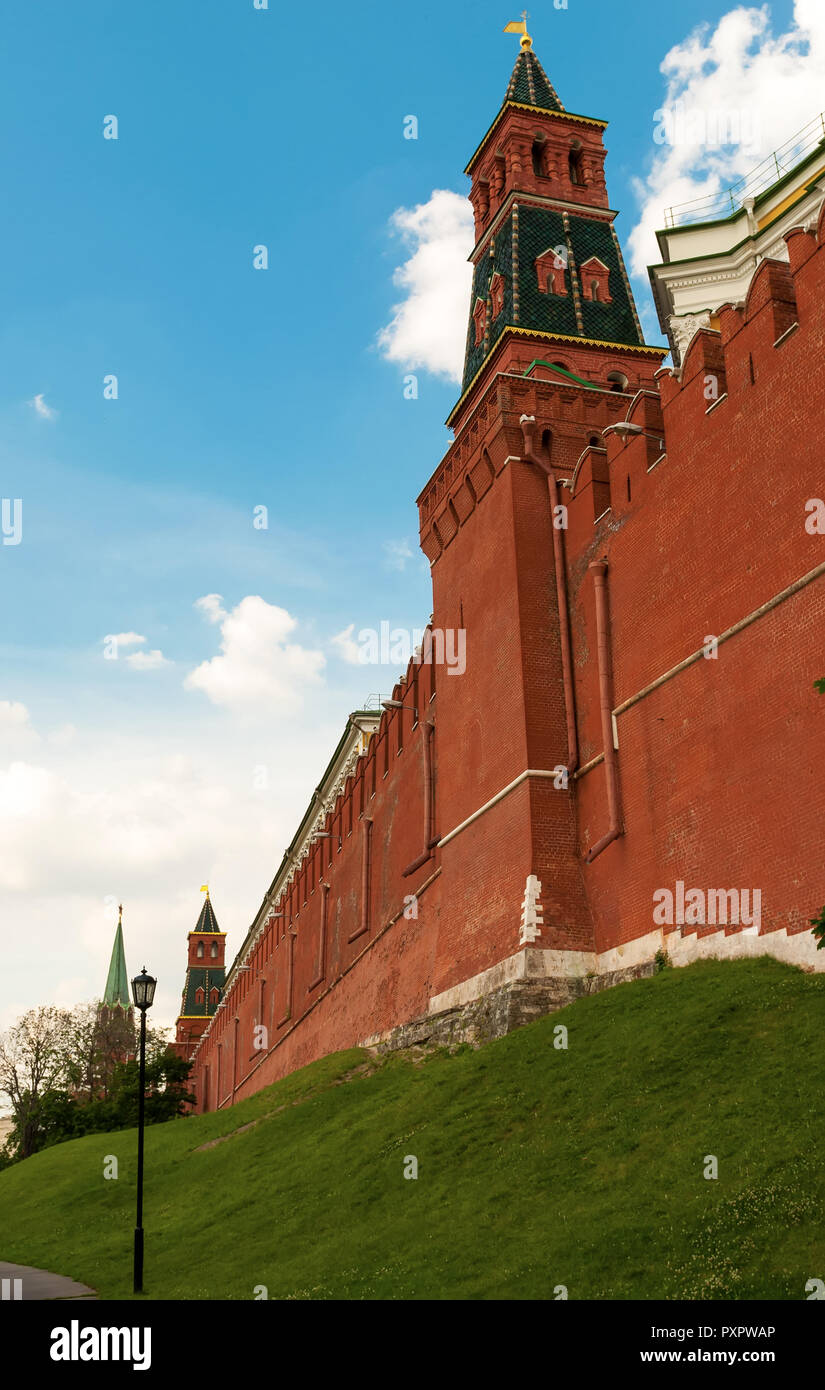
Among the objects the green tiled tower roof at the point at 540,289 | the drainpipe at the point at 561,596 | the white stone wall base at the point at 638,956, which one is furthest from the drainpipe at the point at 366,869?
the drainpipe at the point at 561,596

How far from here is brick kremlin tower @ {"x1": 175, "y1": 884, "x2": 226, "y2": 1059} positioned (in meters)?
90.1

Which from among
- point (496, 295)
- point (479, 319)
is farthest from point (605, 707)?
point (479, 319)

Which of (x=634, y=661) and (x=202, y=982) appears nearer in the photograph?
(x=634, y=661)

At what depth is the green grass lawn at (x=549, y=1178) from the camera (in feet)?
29.1

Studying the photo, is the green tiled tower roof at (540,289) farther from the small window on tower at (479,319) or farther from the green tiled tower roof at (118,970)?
the green tiled tower roof at (118,970)

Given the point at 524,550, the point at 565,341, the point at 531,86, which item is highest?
the point at 531,86

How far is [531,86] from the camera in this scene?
30391mm

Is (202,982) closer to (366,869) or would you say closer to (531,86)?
(366,869)

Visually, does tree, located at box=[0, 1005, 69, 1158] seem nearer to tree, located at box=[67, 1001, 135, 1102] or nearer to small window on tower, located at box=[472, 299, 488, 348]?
tree, located at box=[67, 1001, 135, 1102]

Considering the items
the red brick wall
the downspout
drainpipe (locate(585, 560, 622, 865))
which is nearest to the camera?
the red brick wall

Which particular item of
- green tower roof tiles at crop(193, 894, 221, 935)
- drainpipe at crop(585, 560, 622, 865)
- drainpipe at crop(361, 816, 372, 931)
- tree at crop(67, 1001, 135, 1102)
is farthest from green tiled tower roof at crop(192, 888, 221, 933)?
drainpipe at crop(585, 560, 622, 865)

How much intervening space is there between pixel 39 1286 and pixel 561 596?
11664 mm

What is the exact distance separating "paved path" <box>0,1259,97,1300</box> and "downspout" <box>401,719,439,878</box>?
33.5ft
